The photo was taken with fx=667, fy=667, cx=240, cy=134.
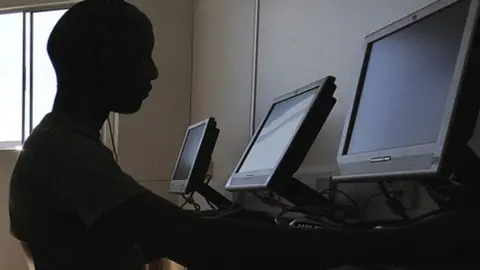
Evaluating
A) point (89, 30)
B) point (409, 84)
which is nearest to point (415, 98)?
point (409, 84)

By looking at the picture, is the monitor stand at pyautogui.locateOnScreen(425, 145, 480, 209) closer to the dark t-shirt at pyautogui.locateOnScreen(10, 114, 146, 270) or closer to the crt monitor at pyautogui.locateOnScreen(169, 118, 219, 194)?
the dark t-shirt at pyautogui.locateOnScreen(10, 114, 146, 270)

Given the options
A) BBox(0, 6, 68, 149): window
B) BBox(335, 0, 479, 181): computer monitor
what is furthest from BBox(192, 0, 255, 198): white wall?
BBox(335, 0, 479, 181): computer monitor

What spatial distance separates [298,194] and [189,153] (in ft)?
4.23

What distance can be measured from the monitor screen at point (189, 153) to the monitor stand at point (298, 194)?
107cm

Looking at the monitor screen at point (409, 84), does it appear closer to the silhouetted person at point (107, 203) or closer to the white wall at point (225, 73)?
the silhouetted person at point (107, 203)

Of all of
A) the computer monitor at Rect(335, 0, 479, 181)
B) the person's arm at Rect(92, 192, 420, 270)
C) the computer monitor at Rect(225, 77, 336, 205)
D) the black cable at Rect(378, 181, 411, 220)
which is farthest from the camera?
the computer monitor at Rect(225, 77, 336, 205)

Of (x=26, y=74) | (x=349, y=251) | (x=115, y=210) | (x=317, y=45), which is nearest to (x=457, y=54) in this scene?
(x=349, y=251)

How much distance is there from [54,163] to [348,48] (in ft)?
4.63

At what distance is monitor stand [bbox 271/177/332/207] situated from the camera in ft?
6.16

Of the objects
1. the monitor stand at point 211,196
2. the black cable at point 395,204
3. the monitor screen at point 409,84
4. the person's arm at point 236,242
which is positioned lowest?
the monitor stand at point 211,196

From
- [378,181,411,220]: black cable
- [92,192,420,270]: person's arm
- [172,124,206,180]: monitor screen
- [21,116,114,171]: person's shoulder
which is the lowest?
[172,124,206,180]: monitor screen

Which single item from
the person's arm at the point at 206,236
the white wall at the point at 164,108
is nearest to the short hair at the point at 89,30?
the person's arm at the point at 206,236

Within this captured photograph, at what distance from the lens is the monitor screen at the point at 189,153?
9.76ft

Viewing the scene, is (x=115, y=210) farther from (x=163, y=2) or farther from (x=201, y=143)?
(x=163, y=2)
